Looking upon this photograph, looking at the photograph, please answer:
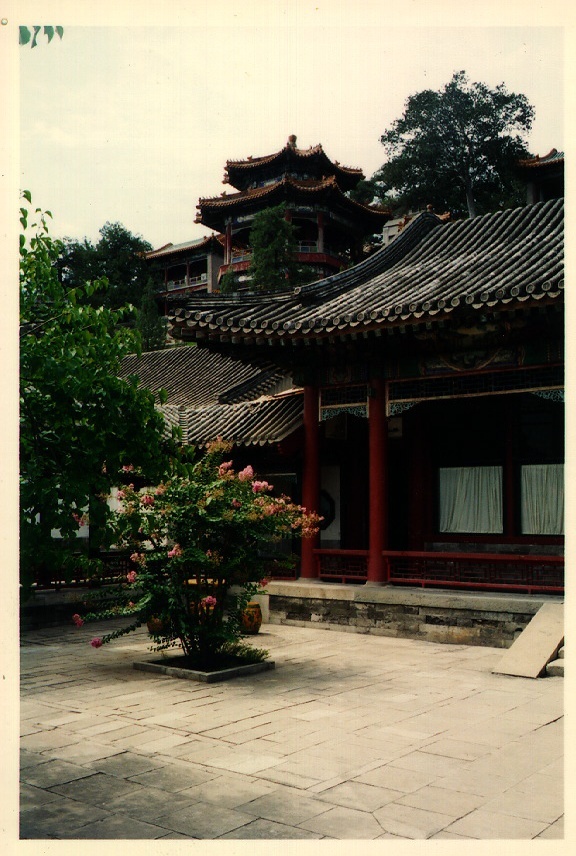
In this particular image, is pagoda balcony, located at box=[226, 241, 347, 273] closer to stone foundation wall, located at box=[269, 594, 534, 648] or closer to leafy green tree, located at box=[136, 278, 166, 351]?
leafy green tree, located at box=[136, 278, 166, 351]

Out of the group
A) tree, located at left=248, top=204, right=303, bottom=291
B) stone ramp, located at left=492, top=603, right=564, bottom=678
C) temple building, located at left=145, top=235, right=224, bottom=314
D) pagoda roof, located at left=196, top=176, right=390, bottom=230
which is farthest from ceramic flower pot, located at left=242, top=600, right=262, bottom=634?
temple building, located at left=145, top=235, right=224, bottom=314

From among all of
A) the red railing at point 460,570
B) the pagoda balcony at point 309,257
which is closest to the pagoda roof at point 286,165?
the pagoda balcony at point 309,257

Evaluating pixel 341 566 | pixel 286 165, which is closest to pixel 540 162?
pixel 286 165

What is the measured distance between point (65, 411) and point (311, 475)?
293 inches

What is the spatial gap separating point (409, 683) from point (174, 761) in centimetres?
297

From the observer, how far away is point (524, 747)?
5.33 meters

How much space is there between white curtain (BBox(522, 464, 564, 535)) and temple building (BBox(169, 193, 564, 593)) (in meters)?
0.02

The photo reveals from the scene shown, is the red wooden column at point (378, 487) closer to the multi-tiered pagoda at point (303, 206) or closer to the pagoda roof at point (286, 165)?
the multi-tiered pagoda at point (303, 206)

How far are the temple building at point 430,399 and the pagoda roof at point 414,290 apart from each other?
30 millimetres

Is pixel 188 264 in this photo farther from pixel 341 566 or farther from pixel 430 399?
pixel 430 399

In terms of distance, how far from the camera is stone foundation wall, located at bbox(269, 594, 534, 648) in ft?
30.2

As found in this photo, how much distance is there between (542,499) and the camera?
10.6 metres

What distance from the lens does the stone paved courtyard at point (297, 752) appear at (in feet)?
13.2

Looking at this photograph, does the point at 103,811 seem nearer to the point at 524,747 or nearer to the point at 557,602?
the point at 524,747
